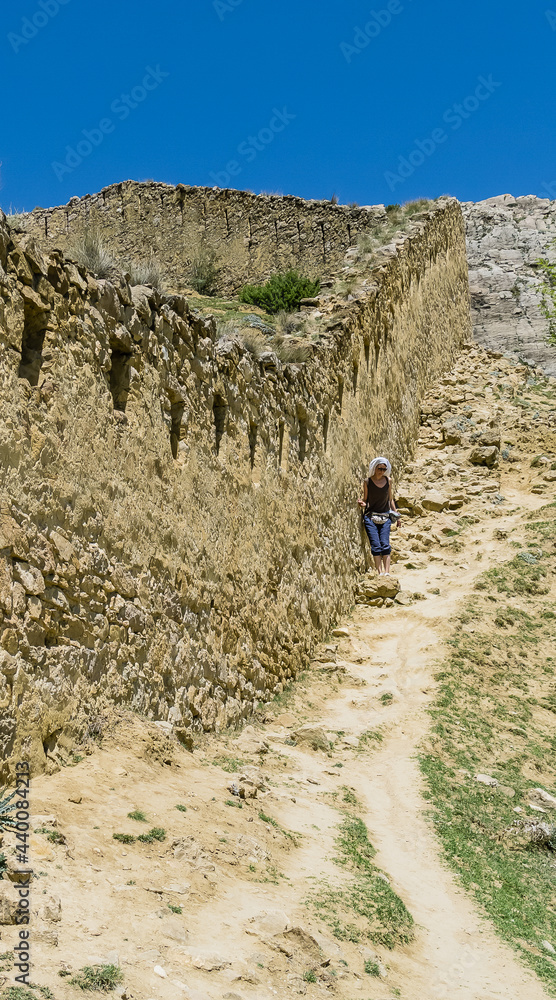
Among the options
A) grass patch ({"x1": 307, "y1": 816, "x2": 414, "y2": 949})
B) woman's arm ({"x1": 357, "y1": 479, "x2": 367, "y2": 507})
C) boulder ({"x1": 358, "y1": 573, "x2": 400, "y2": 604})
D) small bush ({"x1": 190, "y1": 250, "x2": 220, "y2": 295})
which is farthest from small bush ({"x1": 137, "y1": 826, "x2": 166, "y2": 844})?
small bush ({"x1": 190, "y1": 250, "x2": 220, "y2": 295})

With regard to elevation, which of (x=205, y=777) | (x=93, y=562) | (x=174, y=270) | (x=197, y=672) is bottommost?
(x=205, y=777)

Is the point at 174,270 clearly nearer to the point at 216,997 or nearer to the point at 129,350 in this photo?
the point at 129,350

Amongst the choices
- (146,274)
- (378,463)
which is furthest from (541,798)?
(378,463)

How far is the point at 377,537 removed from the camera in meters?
11.0

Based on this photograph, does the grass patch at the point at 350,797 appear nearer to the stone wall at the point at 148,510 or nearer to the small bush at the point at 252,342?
the stone wall at the point at 148,510

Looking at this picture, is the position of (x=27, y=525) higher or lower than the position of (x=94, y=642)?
higher

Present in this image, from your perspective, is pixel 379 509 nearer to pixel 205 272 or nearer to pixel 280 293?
pixel 280 293

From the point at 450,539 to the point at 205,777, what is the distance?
725cm

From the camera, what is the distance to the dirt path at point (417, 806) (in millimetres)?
3727

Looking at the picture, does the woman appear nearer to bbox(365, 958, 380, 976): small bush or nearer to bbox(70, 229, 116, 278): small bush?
bbox(70, 229, 116, 278): small bush

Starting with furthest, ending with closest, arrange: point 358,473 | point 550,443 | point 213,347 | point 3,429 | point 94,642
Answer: point 550,443 < point 358,473 < point 213,347 < point 94,642 < point 3,429

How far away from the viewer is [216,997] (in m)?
2.76

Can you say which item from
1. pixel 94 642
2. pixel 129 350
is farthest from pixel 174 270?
pixel 94 642

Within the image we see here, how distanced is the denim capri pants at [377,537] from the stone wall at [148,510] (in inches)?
42.7
